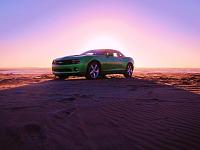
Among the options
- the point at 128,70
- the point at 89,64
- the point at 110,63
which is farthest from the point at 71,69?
the point at 128,70

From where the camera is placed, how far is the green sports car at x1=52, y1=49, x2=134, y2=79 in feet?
42.8

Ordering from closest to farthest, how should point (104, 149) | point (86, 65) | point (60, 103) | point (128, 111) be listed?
point (104, 149) < point (128, 111) < point (60, 103) < point (86, 65)

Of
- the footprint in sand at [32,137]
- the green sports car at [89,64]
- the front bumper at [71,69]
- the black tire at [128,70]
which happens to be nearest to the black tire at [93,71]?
the green sports car at [89,64]

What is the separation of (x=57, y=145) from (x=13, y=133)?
690 millimetres

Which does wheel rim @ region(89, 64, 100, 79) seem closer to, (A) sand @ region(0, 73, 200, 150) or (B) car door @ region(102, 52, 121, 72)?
(B) car door @ region(102, 52, 121, 72)

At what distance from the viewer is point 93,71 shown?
13484 mm

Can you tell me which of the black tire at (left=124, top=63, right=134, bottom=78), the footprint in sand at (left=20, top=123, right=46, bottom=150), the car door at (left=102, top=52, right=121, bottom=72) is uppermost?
the car door at (left=102, top=52, right=121, bottom=72)

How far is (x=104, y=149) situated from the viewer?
3473 millimetres

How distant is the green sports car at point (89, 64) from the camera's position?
13.0 meters

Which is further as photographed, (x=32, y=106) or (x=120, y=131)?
(x=32, y=106)

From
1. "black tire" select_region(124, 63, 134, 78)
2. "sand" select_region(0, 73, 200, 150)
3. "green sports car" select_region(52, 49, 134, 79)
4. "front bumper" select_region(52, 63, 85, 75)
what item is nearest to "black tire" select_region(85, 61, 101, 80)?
"green sports car" select_region(52, 49, 134, 79)

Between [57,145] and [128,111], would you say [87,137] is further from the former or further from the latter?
[128,111]

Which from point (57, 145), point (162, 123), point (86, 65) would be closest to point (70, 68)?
point (86, 65)

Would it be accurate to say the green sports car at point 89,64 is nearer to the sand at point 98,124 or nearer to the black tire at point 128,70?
the black tire at point 128,70
